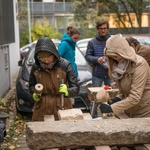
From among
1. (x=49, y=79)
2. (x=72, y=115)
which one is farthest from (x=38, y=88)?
(x=72, y=115)

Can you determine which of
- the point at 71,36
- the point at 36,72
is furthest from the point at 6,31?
the point at 36,72

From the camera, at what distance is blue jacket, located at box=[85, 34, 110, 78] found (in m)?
7.24

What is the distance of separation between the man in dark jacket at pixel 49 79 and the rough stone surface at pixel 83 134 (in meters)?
1.42

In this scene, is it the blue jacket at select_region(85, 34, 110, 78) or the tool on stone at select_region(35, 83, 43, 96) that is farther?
the blue jacket at select_region(85, 34, 110, 78)

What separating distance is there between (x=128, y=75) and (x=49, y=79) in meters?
1.28

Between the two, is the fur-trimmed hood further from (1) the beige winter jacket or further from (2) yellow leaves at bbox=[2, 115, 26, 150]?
(2) yellow leaves at bbox=[2, 115, 26, 150]

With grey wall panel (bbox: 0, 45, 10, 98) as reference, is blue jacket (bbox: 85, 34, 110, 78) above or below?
above

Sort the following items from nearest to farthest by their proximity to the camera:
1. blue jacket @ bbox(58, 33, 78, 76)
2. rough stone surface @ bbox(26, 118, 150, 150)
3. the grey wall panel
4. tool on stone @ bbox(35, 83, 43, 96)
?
rough stone surface @ bbox(26, 118, 150, 150) < tool on stone @ bbox(35, 83, 43, 96) < blue jacket @ bbox(58, 33, 78, 76) < the grey wall panel

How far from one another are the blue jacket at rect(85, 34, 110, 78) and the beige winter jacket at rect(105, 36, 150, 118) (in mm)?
3459

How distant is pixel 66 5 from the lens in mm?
51438

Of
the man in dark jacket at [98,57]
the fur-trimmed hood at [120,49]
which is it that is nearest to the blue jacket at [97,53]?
the man in dark jacket at [98,57]

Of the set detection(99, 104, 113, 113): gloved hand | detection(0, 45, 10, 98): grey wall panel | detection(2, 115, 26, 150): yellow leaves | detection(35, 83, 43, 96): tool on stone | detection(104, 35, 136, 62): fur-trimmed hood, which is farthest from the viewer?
detection(0, 45, 10, 98): grey wall panel

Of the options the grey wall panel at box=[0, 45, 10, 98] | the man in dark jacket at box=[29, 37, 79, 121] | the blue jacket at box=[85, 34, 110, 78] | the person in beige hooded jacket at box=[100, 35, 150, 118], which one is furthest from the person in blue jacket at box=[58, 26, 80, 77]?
the person in beige hooded jacket at box=[100, 35, 150, 118]

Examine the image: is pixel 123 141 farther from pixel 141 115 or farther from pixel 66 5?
pixel 66 5
